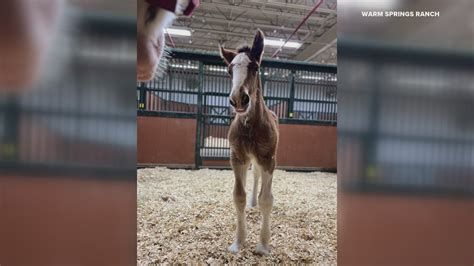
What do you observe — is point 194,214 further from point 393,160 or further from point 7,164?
point 393,160

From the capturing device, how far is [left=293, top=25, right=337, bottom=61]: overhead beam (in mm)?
5781

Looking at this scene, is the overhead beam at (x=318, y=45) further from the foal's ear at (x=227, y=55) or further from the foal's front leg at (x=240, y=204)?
the foal's front leg at (x=240, y=204)

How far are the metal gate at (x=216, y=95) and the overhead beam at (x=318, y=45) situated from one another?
2.81m

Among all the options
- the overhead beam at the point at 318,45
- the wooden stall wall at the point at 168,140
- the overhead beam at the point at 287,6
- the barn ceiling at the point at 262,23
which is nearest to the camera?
the wooden stall wall at the point at 168,140

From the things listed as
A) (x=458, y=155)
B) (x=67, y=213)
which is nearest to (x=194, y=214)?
(x=67, y=213)

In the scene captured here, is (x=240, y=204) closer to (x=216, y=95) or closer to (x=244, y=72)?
(x=244, y=72)

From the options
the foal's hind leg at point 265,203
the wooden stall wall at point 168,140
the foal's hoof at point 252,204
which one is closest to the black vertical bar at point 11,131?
the foal's hind leg at point 265,203

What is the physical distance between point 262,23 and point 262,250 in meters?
5.72

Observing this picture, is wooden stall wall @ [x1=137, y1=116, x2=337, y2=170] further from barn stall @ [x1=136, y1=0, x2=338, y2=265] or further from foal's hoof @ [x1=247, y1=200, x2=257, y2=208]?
foal's hoof @ [x1=247, y1=200, x2=257, y2=208]

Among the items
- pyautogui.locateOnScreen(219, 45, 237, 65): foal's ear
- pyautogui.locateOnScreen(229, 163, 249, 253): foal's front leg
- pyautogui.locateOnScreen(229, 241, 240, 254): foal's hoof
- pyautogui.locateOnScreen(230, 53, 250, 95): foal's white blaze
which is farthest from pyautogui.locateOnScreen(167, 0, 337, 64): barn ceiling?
pyautogui.locateOnScreen(229, 241, 240, 254): foal's hoof

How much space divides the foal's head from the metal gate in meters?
1.32

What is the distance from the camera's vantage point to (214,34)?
21.8 ft

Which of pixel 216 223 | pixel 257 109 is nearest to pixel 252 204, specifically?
pixel 216 223

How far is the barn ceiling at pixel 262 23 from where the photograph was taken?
493cm
